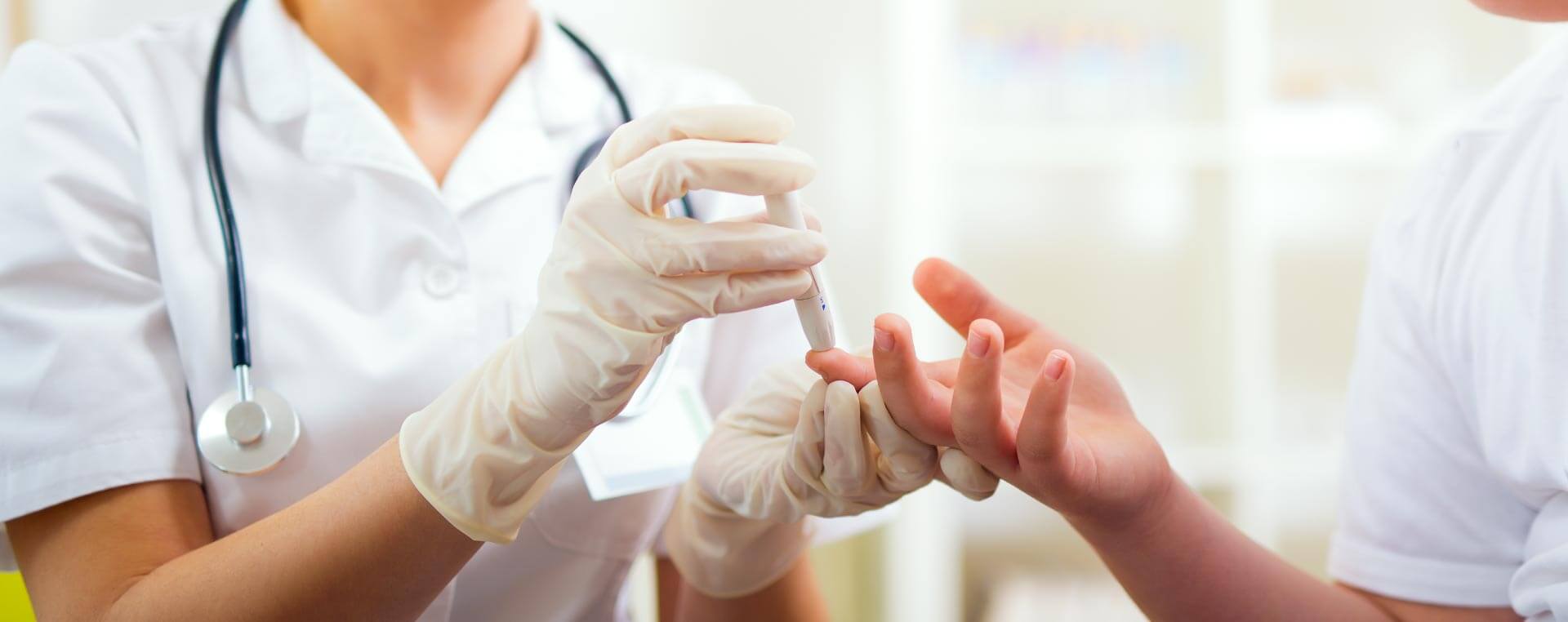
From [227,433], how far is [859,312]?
4.69 ft

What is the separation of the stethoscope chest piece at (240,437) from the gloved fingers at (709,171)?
0.35 metres

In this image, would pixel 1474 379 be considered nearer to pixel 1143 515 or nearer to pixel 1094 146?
pixel 1143 515

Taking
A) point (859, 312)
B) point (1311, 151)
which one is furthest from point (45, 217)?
point (1311, 151)

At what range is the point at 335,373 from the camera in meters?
0.87

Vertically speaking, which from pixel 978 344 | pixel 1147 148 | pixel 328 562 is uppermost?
pixel 978 344

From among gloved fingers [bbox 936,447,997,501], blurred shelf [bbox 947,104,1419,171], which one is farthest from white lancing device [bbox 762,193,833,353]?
blurred shelf [bbox 947,104,1419,171]

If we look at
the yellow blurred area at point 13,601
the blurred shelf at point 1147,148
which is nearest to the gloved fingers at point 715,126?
the yellow blurred area at point 13,601

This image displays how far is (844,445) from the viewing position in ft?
2.47

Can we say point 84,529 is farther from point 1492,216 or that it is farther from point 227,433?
point 1492,216

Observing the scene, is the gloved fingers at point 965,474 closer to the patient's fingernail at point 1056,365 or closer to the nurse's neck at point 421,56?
the patient's fingernail at point 1056,365

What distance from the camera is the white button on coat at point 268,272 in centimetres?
79

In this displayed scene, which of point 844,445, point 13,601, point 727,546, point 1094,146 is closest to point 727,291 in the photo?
point 844,445

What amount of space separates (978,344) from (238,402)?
55 cm

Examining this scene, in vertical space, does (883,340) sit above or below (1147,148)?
above
